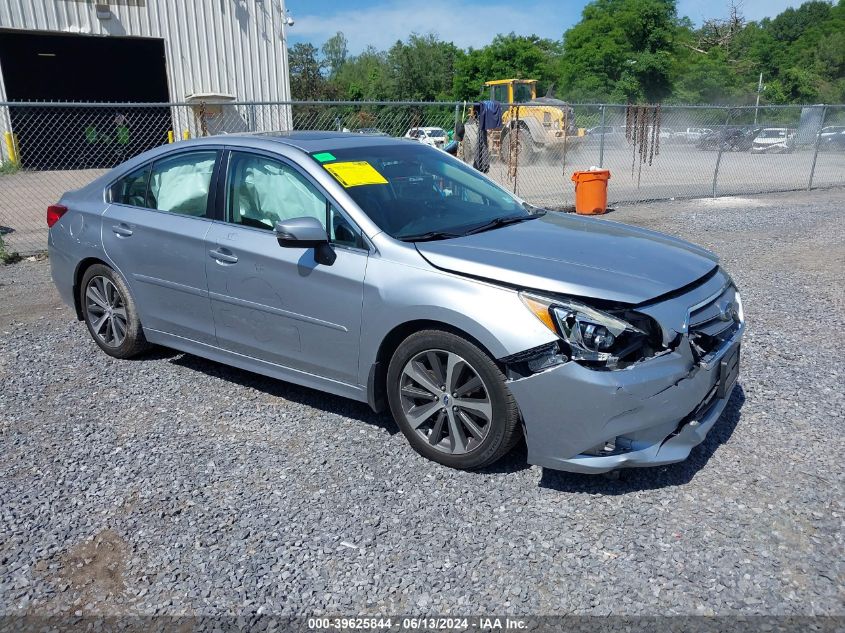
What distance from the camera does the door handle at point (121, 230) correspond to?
493 centimetres

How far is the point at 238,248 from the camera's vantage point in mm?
4273

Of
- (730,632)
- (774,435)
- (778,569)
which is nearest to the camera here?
(730,632)

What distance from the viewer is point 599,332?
3.18 metres

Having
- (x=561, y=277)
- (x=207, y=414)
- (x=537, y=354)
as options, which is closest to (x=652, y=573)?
(x=537, y=354)

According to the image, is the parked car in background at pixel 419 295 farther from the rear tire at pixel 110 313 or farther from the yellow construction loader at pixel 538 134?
the yellow construction loader at pixel 538 134

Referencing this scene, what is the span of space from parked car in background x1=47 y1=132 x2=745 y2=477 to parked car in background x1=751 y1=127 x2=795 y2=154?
71.5ft

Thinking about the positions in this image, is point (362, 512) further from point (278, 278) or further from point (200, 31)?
point (200, 31)

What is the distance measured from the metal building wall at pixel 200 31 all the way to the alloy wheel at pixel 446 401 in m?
21.9

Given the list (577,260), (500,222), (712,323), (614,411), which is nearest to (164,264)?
(500,222)

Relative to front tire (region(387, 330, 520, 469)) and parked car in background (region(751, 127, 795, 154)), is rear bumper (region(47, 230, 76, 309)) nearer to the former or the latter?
front tire (region(387, 330, 520, 469))

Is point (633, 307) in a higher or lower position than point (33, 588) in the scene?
higher

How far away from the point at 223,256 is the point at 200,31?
21.2 m

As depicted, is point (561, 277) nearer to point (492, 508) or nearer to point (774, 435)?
point (492, 508)

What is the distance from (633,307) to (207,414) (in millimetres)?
2713
